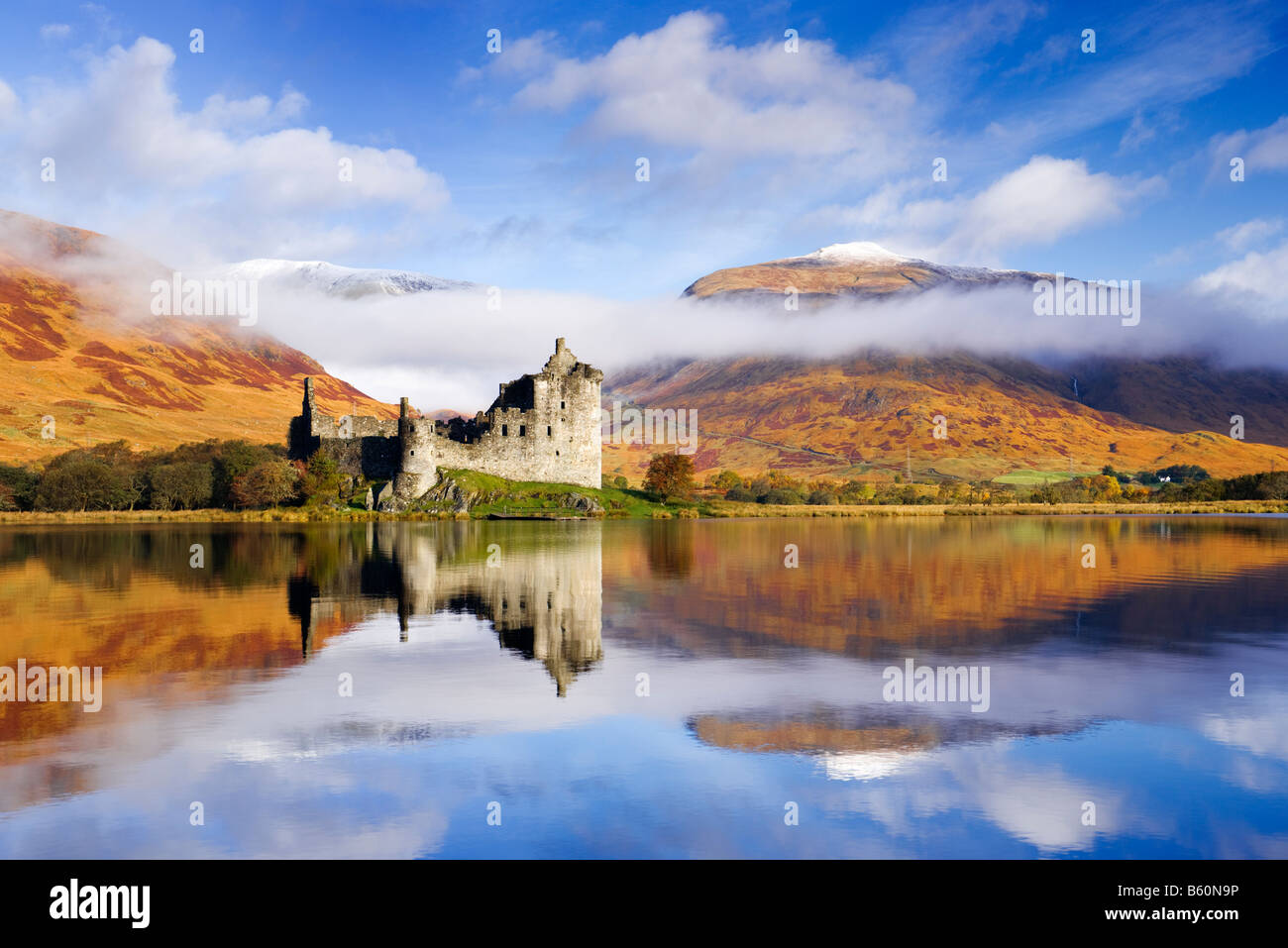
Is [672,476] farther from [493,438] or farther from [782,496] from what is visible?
[782,496]

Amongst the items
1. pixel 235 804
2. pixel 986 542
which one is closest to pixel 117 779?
pixel 235 804

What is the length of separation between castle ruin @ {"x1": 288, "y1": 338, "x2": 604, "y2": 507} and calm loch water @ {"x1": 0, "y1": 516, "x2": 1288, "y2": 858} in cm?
4612

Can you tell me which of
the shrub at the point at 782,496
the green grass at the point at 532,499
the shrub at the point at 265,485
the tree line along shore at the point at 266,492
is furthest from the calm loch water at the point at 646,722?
the shrub at the point at 782,496

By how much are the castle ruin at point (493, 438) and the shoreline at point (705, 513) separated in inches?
205

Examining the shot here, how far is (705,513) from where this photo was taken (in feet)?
261

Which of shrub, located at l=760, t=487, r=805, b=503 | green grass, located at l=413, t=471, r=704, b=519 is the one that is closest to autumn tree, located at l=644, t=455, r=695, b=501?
green grass, located at l=413, t=471, r=704, b=519

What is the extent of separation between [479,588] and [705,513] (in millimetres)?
56156

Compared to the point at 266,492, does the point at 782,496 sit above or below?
below

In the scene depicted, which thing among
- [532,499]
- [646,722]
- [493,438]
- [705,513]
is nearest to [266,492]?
[493,438]

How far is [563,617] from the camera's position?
63.7ft

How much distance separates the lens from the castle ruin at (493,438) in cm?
7075
